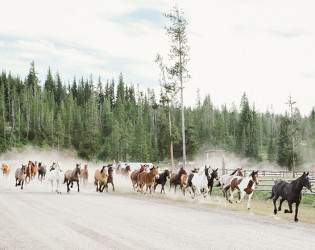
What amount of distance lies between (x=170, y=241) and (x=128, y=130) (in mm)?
95403

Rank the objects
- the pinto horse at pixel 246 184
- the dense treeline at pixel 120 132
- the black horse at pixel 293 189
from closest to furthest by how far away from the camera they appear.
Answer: the black horse at pixel 293 189 < the pinto horse at pixel 246 184 < the dense treeline at pixel 120 132

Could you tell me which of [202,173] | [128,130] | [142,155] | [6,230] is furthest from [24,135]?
[6,230]

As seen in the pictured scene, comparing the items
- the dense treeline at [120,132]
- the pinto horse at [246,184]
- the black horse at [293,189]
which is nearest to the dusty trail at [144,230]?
the black horse at [293,189]

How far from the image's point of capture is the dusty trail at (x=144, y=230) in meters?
9.32

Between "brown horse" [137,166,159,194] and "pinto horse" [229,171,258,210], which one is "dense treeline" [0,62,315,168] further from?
"pinto horse" [229,171,258,210]

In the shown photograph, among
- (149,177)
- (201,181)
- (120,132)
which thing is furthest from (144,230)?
(120,132)

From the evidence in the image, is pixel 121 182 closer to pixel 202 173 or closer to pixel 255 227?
pixel 202 173

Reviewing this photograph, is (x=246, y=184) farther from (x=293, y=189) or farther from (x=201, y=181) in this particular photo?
(x=201, y=181)

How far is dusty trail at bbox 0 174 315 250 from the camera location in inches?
367

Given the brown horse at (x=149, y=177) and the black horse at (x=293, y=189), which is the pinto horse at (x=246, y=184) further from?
the brown horse at (x=149, y=177)

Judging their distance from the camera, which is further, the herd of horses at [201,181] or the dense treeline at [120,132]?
the dense treeline at [120,132]

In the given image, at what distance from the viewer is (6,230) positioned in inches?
447

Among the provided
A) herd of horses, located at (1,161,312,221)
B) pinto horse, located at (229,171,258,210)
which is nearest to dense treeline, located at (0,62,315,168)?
herd of horses, located at (1,161,312,221)

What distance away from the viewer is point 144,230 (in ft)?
36.5
